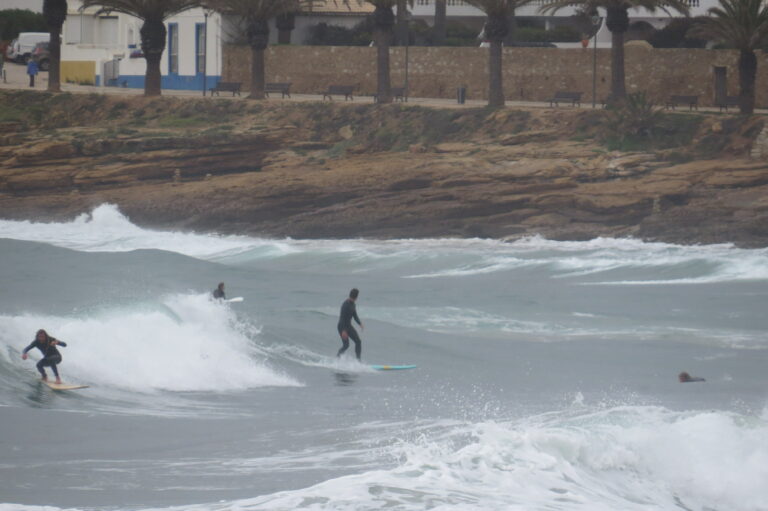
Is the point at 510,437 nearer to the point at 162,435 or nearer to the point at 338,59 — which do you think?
the point at 162,435

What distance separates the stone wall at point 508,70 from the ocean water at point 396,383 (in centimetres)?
1170

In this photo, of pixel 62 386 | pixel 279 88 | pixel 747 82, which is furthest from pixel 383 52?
pixel 62 386

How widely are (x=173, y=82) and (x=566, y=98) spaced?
61.1 feet

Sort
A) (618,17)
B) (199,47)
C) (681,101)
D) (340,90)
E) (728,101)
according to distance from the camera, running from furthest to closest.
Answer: (199,47), (340,90), (681,101), (728,101), (618,17)

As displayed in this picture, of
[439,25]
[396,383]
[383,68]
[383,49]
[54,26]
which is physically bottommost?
[396,383]

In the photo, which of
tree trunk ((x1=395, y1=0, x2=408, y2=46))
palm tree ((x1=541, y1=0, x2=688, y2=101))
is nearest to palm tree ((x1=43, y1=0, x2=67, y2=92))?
tree trunk ((x1=395, y1=0, x2=408, y2=46))

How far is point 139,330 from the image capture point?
1850 centimetres

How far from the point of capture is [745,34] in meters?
35.3

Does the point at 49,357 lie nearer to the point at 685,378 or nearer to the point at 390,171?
the point at 685,378

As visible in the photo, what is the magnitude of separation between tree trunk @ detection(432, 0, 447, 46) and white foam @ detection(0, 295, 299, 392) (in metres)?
32.1

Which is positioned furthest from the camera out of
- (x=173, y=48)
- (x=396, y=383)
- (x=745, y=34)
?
(x=173, y=48)

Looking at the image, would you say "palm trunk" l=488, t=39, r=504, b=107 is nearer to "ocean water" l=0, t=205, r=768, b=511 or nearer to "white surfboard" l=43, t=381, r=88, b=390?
"ocean water" l=0, t=205, r=768, b=511

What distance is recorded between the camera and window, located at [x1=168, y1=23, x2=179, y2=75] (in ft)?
165

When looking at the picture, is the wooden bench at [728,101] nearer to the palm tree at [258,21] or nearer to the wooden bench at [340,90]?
the wooden bench at [340,90]
